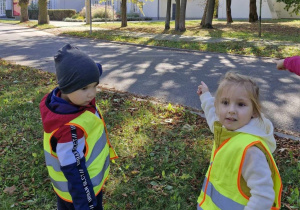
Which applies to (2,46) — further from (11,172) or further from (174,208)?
(174,208)

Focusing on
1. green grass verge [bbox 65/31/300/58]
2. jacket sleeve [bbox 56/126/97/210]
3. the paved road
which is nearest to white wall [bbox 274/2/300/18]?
green grass verge [bbox 65/31/300/58]

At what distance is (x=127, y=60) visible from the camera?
35.7ft

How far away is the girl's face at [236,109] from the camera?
72.4 inches

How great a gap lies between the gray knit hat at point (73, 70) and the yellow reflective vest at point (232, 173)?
89cm

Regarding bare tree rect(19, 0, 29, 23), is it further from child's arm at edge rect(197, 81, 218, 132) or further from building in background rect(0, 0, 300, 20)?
child's arm at edge rect(197, 81, 218, 132)

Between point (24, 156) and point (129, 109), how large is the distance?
1.97 m

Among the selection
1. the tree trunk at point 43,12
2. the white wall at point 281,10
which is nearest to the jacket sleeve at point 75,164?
the tree trunk at point 43,12

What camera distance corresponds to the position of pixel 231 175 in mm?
1811

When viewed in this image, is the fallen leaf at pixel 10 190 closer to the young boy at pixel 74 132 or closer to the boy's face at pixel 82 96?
the young boy at pixel 74 132

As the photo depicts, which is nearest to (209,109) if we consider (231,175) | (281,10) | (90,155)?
(231,175)

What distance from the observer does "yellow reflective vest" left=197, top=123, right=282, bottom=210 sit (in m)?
1.75

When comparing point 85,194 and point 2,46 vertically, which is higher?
point 2,46

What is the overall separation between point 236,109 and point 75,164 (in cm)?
96

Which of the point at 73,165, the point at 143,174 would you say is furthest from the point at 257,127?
the point at 143,174
